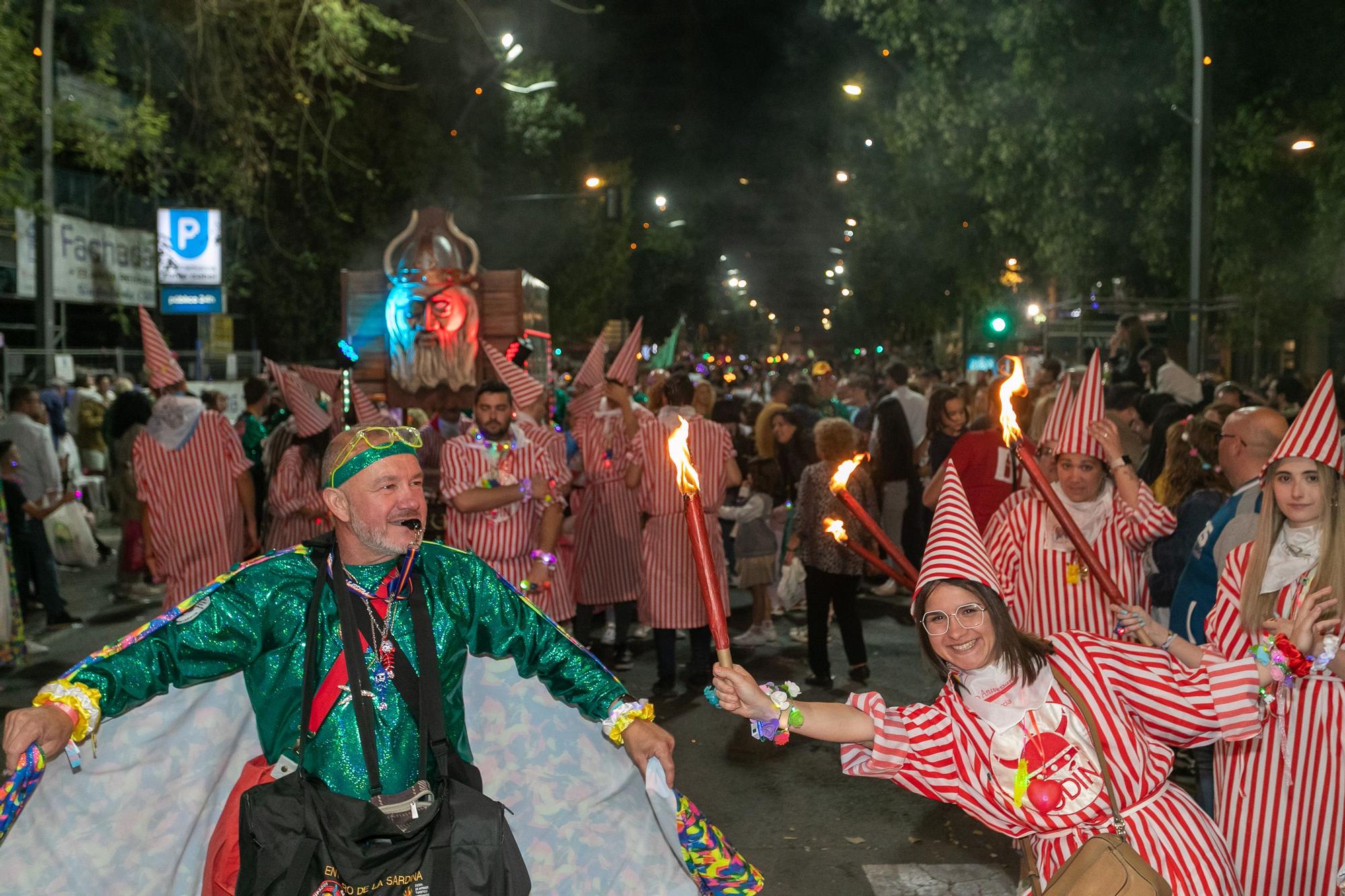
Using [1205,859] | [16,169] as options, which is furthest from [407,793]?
[16,169]

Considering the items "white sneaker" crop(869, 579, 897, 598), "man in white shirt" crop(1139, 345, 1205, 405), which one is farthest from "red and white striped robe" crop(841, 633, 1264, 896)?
"man in white shirt" crop(1139, 345, 1205, 405)

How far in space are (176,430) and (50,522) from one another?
587 cm

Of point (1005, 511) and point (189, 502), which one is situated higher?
point (1005, 511)

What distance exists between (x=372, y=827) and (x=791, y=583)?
25.0ft

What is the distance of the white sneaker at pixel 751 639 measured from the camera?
407 inches

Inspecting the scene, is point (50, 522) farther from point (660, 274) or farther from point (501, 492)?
point (660, 274)

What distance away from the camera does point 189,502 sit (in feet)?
29.0

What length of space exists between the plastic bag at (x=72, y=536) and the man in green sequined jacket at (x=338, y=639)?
1138 cm

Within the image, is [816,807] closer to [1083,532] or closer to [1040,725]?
[1083,532]

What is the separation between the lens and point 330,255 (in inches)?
1014

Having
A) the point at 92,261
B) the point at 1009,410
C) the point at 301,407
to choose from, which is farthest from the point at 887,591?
the point at 92,261

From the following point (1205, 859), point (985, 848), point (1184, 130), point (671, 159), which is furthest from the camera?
point (671, 159)

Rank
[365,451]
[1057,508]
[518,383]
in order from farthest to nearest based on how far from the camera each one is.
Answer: [518,383]
[1057,508]
[365,451]

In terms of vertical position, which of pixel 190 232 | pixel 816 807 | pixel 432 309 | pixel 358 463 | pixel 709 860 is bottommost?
pixel 816 807
